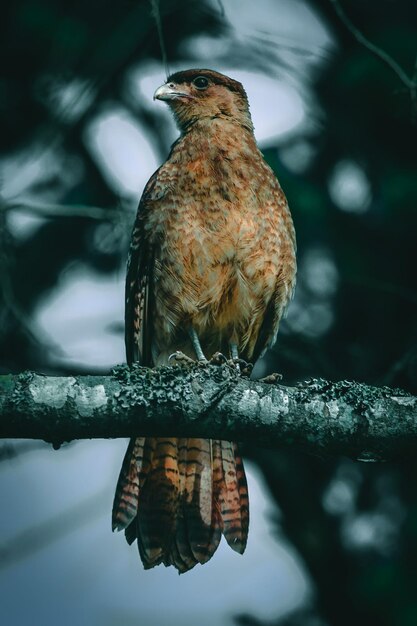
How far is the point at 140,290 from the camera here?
5.04 metres

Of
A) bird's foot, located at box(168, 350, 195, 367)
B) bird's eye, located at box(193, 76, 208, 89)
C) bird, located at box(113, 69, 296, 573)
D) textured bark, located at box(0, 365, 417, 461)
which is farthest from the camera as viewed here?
bird's eye, located at box(193, 76, 208, 89)

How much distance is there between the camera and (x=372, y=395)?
3717 mm

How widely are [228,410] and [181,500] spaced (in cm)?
110

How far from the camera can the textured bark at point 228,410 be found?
11.5 ft

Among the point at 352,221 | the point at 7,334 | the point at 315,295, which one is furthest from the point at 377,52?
the point at 7,334

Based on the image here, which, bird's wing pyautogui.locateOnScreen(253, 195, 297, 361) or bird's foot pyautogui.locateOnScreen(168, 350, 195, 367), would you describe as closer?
bird's foot pyautogui.locateOnScreen(168, 350, 195, 367)

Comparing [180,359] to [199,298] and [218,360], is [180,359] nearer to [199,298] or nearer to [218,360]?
[218,360]

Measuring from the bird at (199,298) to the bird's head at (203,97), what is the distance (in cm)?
15

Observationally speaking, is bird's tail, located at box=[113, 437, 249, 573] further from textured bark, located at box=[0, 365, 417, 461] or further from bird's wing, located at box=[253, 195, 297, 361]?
textured bark, located at box=[0, 365, 417, 461]

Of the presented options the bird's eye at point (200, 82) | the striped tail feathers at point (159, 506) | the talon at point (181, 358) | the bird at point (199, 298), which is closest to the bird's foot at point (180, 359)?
the talon at point (181, 358)

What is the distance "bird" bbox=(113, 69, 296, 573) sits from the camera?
4.47 metres

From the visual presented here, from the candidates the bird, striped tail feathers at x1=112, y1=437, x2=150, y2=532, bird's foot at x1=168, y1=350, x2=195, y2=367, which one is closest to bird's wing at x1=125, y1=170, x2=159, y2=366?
the bird

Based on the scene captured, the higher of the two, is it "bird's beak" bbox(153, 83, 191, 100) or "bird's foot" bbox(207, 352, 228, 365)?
"bird's beak" bbox(153, 83, 191, 100)

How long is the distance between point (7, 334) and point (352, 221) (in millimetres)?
1989
